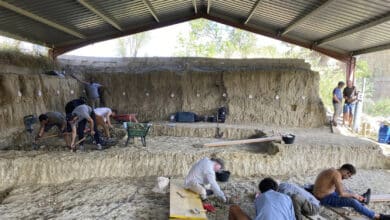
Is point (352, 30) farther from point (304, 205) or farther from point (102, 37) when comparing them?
point (102, 37)

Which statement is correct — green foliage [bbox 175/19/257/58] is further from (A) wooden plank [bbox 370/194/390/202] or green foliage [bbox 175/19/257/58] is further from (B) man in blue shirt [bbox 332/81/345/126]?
(A) wooden plank [bbox 370/194/390/202]

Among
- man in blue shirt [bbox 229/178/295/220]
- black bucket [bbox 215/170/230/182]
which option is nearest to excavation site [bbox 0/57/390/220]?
black bucket [bbox 215/170/230/182]

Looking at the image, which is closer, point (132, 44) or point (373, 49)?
point (373, 49)

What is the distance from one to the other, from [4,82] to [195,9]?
723cm

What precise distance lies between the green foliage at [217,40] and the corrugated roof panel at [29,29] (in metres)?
13.3

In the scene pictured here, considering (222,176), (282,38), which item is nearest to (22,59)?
(222,176)

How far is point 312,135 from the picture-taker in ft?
30.4

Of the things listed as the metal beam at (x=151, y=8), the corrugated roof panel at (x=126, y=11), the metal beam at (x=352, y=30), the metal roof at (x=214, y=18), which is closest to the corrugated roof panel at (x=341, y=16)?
the metal roof at (x=214, y=18)

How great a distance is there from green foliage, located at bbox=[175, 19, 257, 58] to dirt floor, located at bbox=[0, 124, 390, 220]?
1581 centimetres

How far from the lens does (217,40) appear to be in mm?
23547

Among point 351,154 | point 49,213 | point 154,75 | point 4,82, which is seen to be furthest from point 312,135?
point 4,82

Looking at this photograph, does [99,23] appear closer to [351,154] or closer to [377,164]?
[351,154]

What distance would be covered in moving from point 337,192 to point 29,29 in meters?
9.76

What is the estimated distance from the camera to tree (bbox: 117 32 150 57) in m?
30.3
